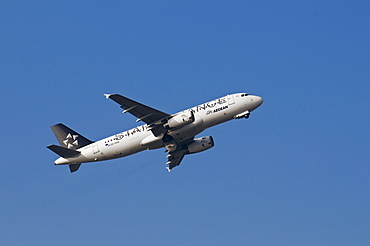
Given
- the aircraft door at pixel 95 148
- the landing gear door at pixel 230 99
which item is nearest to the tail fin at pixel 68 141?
the aircraft door at pixel 95 148

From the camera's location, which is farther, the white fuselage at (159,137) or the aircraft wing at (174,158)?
the aircraft wing at (174,158)

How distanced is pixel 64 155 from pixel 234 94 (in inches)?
994

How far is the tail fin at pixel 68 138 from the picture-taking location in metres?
92.2

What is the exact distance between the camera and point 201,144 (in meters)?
93.9

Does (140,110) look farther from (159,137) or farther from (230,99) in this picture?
(230,99)

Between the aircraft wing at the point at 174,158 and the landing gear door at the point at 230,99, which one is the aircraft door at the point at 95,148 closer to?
the aircraft wing at the point at 174,158

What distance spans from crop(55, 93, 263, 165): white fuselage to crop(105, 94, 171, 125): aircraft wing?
207 cm

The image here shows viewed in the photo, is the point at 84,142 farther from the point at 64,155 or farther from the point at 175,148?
the point at 175,148

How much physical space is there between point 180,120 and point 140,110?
17.6 ft

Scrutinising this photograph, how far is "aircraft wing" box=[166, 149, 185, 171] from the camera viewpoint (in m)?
94.9

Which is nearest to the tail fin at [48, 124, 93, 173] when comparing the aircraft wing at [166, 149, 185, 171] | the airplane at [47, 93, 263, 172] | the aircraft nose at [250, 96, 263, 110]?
the airplane at [47, 93, 263, 172]

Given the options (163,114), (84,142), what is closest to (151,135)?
(163,114)

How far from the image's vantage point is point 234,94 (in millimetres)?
86312

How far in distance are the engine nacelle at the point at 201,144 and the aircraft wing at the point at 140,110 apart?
11.0 meters
